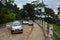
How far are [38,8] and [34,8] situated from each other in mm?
3029

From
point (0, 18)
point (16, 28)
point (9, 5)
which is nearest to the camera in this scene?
point (16, 28)

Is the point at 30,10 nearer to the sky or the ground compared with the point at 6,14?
nearer to the sky

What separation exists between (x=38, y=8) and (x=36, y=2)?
9.14ft

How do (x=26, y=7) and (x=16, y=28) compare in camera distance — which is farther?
(x=26, y=7)

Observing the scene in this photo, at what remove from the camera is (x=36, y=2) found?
94375 mm

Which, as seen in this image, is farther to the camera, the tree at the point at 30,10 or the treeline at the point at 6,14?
the tree at the point at 30,10

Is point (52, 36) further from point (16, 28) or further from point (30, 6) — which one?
point (30, 6)

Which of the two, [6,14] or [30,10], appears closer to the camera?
[6,14]

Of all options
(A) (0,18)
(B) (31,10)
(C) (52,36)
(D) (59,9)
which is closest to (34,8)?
(B) (31,10)

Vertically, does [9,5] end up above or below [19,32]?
above

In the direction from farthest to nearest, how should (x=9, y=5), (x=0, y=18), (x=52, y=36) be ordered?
1. (x=9, y=5)
2. (x=0, y=18)
3. (x=52, y=36)

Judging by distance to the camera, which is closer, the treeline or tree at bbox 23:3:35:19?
the treeline

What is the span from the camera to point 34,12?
302ft

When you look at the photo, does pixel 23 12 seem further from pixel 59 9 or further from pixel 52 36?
pixel 52 36
